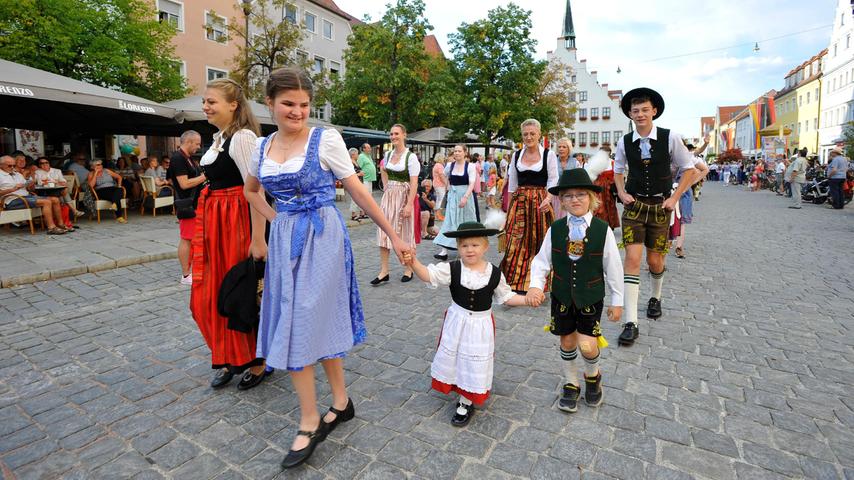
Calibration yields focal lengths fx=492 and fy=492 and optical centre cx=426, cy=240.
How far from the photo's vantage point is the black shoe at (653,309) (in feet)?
16.3

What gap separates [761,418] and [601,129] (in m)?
70.4

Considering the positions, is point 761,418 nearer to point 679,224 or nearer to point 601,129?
point 679,224

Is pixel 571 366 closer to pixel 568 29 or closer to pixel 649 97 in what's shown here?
pixel 649 97

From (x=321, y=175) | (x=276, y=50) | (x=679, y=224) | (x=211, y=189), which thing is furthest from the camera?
(x=276, y=50)

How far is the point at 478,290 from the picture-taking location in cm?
300

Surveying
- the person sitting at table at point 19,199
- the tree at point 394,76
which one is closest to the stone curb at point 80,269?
the person sitting at table at point 19,199

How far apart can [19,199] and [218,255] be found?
900 centimetres

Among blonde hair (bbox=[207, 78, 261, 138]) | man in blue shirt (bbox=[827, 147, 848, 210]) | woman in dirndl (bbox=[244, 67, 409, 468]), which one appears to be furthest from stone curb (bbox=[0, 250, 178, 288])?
man in blue shirt (bbox=[827, 147, 848, 210])

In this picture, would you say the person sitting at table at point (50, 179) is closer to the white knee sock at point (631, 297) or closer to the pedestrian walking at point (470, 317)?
the pedestrian walking at point (470, 317)

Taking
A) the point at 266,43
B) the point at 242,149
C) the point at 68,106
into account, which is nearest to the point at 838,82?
the point at 266,43

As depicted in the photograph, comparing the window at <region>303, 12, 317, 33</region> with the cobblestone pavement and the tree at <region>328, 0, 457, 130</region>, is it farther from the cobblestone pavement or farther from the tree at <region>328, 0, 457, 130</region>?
the cobblestone pavement

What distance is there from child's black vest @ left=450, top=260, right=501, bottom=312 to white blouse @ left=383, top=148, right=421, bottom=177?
353cm

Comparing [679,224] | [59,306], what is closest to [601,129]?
[679,224]

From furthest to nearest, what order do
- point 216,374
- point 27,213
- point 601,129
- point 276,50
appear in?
point 601,129
point 276,50
point 27,213
point 216,374
